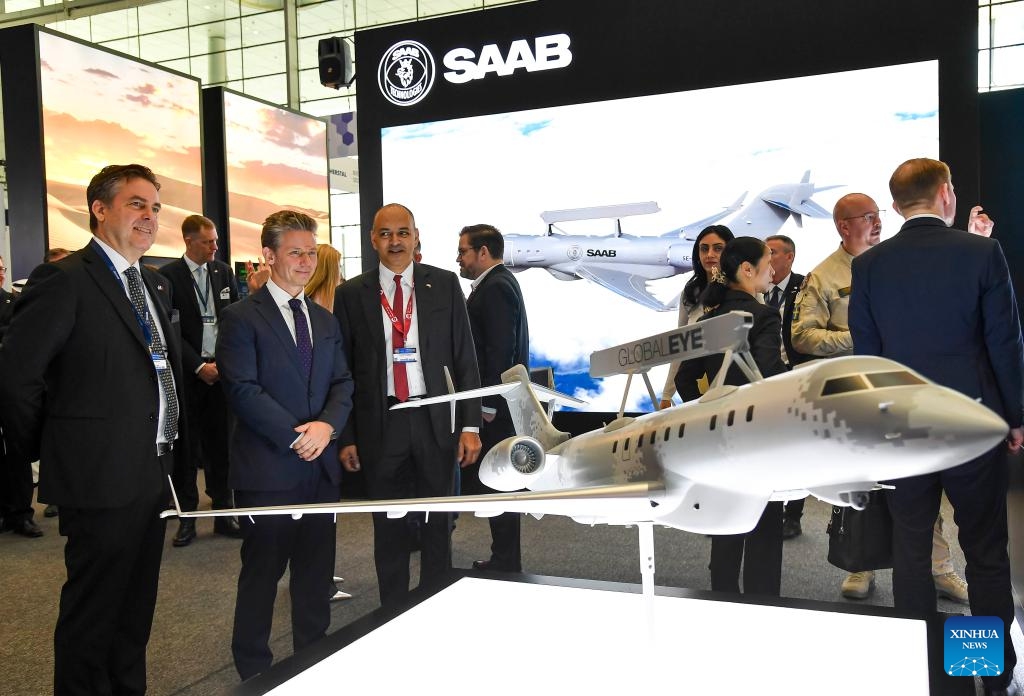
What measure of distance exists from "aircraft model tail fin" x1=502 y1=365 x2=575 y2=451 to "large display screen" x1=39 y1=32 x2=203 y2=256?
7403mm

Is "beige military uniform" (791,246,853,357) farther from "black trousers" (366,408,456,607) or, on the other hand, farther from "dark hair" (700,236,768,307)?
"black trousers" (366,408,456,607)

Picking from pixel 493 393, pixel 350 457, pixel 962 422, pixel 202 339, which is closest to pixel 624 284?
pixel 202 339

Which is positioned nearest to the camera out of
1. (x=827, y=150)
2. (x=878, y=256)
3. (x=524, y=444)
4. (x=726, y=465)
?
(x=726, y=465)

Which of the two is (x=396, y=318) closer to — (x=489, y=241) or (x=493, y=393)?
(x=493, y=393)

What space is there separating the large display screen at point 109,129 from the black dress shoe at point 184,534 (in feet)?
12.5

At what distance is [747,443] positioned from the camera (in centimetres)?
165

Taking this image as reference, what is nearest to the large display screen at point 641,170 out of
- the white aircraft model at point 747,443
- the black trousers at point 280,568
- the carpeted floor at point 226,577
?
the carpeted floor at point 226,577

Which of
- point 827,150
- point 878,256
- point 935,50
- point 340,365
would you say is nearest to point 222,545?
point 340,365

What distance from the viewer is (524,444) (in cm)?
249

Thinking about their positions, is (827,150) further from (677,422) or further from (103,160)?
(103,160)

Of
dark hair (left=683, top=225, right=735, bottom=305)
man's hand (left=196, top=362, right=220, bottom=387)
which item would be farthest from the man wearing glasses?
man's hand (left=196, top=362, right=220, bottom=387)

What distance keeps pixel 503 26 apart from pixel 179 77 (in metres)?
5.12

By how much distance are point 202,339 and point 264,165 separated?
→ 604cm

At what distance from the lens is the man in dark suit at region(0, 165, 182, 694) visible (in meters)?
2.91
